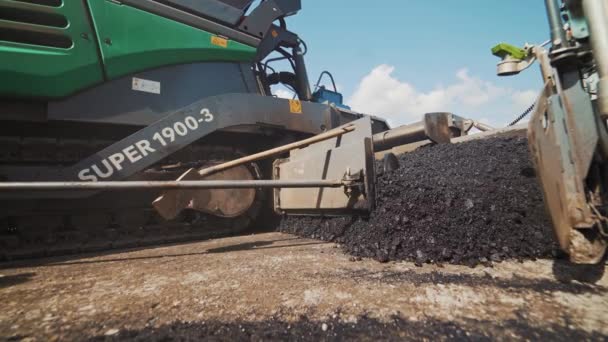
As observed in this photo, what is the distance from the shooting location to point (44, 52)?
221 cm

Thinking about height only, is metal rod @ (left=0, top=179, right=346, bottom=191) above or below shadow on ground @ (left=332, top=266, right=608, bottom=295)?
above

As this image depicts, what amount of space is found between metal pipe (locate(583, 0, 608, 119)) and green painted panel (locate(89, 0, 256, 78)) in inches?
113

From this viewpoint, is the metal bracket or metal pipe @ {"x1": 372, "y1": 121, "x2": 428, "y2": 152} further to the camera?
metal pipe @ {"x1": 372, "y1": 121, "x2": 428, "y2": 152}

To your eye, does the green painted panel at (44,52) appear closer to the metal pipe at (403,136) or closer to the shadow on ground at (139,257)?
the shadow on ground at (139,257)

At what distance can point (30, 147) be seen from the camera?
98.1 inches

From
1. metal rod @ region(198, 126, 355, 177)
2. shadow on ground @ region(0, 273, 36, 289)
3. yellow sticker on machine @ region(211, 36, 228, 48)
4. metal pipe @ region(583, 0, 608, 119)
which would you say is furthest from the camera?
yellow sticker on machine @ region(211, 36, 228, 48)

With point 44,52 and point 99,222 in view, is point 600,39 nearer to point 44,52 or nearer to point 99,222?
point 44,52

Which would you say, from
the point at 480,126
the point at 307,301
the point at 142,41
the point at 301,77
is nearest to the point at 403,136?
the point at 480,126

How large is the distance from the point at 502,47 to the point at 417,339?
1.96 meters

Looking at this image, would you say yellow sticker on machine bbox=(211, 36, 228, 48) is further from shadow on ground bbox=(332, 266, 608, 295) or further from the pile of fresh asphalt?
shadow on ground bbox=(332, 266, 608, 295)

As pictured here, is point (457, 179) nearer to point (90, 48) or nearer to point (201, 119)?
point (201, 119)

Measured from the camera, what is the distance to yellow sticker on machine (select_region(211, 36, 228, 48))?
3000 mm

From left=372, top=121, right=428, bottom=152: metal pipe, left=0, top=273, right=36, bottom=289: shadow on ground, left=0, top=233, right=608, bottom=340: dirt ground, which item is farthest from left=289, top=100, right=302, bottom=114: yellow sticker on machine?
left=0, top=273, right=36, bottom=289: shadow on ground

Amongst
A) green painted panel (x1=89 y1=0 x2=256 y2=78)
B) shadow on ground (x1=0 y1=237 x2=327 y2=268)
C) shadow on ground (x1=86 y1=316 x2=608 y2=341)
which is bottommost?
shadow on ground (x1=86 y1=316 x2=608 y2=341)
